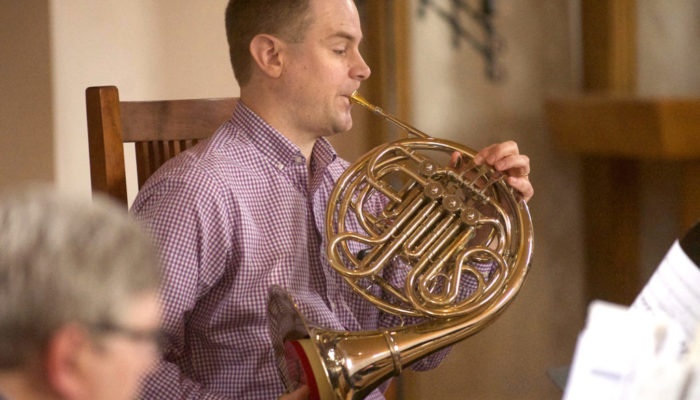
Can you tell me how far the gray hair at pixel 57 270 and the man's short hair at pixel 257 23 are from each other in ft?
2.52

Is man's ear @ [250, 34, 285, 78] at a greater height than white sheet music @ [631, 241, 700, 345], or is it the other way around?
man's ear @ [250, 34, 285, 78]

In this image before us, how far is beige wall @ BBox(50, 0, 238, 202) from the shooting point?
1.81 metres

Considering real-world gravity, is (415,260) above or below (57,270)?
below

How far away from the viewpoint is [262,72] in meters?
1.23

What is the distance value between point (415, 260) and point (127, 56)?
3.46 ft

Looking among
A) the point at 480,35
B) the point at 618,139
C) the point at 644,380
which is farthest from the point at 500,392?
the point at 644,380

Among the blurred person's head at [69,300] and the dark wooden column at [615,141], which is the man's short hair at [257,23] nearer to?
the blurred person's head at [69,300]

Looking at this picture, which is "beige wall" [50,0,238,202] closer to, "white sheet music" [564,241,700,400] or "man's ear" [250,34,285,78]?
"man's ear" [250,34,285,78]

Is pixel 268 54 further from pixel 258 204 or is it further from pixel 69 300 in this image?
pixel 69 300

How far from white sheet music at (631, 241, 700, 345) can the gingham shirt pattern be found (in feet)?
1.79

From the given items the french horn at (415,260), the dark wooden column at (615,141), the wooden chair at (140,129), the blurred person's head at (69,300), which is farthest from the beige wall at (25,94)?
the blurred person's head at (69,300)

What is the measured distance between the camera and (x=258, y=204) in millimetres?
1146

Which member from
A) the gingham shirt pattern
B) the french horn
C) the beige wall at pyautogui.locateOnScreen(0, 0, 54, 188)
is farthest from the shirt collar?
the beige wall at pyautogui.locateOnScreen(0, 0, 54, 188)

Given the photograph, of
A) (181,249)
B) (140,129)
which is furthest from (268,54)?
(181,249)
